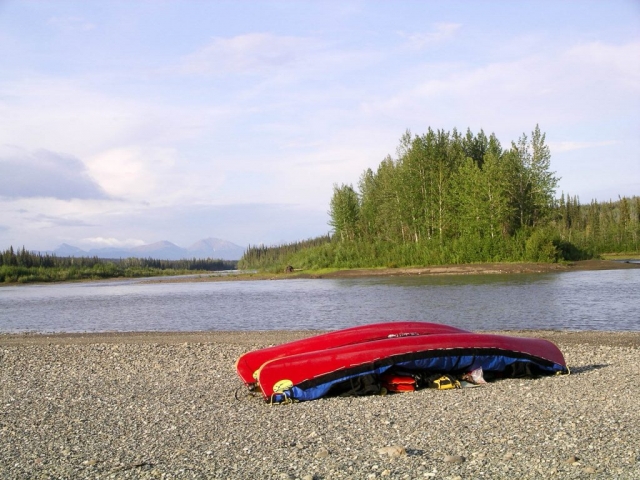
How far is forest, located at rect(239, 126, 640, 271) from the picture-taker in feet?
179

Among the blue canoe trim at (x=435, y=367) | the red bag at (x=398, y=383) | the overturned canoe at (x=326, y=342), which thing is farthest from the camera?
the overturned canoe at (x=326, y=342)

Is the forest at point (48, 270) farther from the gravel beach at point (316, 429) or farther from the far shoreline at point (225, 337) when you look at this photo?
the gravel beach at point (316, 429)

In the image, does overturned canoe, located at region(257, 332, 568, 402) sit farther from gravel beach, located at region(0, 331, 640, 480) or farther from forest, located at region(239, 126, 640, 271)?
forest, located at region(239, 126, 640, 271)

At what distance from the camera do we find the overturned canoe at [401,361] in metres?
10.5

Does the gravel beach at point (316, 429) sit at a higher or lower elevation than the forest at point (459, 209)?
lower

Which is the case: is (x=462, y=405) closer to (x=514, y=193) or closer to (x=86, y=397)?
(x=86, y=397)

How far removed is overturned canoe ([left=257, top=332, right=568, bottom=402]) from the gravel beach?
1.07 ft

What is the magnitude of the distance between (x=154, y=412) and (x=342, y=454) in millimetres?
4135

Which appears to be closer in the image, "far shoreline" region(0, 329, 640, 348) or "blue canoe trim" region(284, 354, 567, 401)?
"blue canoe trim" region(284, 354, 567, 401)

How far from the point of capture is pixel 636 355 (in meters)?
13.6

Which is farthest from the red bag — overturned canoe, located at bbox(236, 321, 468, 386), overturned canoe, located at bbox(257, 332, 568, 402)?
overturned canoe, located at bbox(236, 321, 468, 386)

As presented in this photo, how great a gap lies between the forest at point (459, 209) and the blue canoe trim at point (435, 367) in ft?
143

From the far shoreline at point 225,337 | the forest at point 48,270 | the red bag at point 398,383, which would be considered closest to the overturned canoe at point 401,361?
the red bag at point 398,383

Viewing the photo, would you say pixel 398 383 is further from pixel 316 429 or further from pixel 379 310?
pixel 379 310
